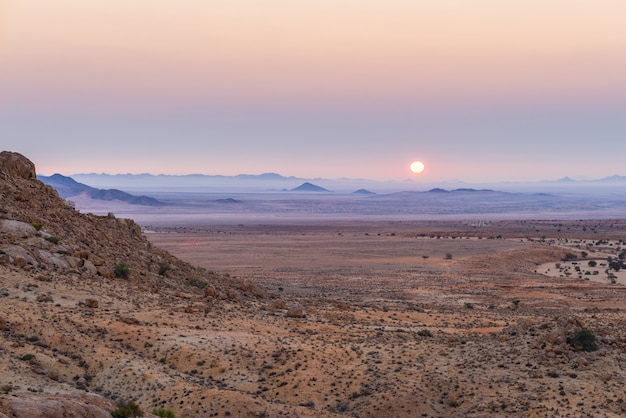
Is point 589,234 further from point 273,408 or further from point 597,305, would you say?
point 273,408

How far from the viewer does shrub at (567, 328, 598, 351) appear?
18906 mm

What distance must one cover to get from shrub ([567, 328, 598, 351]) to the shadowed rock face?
27.4 m

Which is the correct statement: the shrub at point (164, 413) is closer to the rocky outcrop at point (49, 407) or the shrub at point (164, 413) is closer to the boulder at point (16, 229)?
the rocky outcrop at point (49, 407)

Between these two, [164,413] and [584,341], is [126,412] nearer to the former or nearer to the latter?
[164,413]

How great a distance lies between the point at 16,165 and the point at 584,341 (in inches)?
1123

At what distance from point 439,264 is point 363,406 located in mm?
52983

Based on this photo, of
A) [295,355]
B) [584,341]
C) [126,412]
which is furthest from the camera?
[295,355]

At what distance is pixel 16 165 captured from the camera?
112 ft

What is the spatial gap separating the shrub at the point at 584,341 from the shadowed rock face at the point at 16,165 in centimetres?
2739

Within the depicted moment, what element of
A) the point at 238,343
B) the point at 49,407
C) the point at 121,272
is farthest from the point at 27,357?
the point at 121,272

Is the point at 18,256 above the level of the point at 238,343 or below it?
above

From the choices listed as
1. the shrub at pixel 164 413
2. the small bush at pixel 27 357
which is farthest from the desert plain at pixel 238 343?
the shrub at pixel 164 413

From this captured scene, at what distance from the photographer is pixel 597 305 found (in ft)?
128

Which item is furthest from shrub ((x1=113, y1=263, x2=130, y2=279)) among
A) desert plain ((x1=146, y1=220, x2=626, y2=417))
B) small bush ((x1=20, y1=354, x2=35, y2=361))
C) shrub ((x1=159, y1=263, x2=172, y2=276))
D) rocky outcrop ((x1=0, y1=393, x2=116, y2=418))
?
rocky outcrop ((x1=0, y1=393, x2=116, y2=418))
